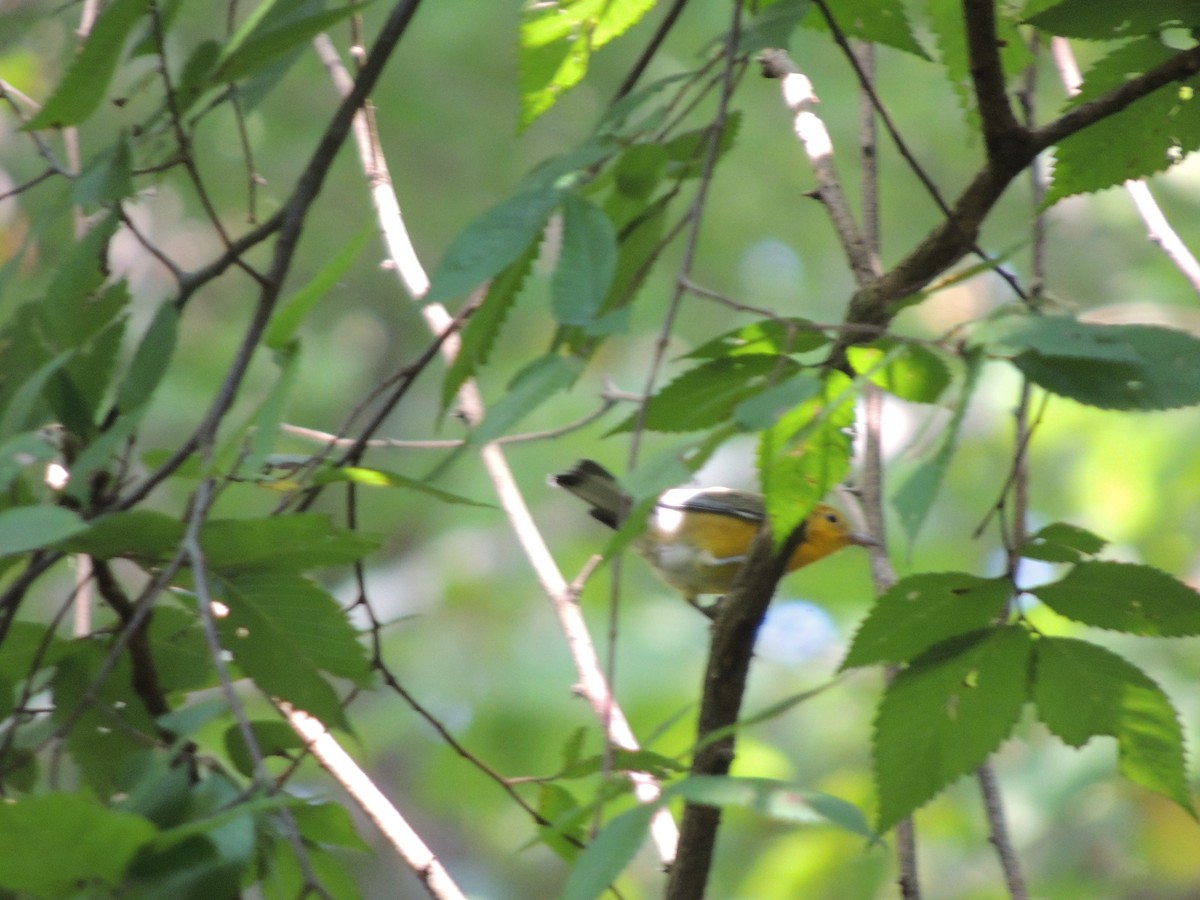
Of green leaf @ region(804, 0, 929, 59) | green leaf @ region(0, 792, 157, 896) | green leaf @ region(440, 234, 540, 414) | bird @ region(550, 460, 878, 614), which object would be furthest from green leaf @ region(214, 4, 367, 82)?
bird @ region(550, 460, 878, 614)

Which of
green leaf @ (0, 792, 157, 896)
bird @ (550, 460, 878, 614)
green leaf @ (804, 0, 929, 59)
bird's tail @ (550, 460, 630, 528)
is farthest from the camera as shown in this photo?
bird @ (550, 460, 878, 614)

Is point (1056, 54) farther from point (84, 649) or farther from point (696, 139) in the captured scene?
point (84, 649)

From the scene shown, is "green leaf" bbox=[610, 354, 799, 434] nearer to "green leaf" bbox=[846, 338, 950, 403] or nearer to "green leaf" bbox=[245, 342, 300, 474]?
"green leaf" bbox=[846, 338, 950, 403]

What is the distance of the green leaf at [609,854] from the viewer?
929 millimetres

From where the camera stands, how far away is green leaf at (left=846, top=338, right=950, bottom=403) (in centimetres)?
137

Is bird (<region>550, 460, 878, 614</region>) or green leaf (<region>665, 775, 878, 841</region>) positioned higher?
green leaf (<region>665, 775, 878, 841</region>)

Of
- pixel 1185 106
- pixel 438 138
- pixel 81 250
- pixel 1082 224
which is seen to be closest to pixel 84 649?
pixel 81 250

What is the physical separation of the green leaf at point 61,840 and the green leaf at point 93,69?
75cm

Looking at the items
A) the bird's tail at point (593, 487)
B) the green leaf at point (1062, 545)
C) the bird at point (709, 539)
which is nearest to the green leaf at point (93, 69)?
the green leaf at point (1062, 545)

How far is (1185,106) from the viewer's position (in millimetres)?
1494

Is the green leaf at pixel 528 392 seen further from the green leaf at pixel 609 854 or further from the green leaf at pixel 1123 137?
the green leaf at pixel 1123 137

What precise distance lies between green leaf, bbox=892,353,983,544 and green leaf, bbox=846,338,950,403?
0.64 ft

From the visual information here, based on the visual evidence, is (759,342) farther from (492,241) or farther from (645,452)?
(645,452)

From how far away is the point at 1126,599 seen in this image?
138 centimetres
